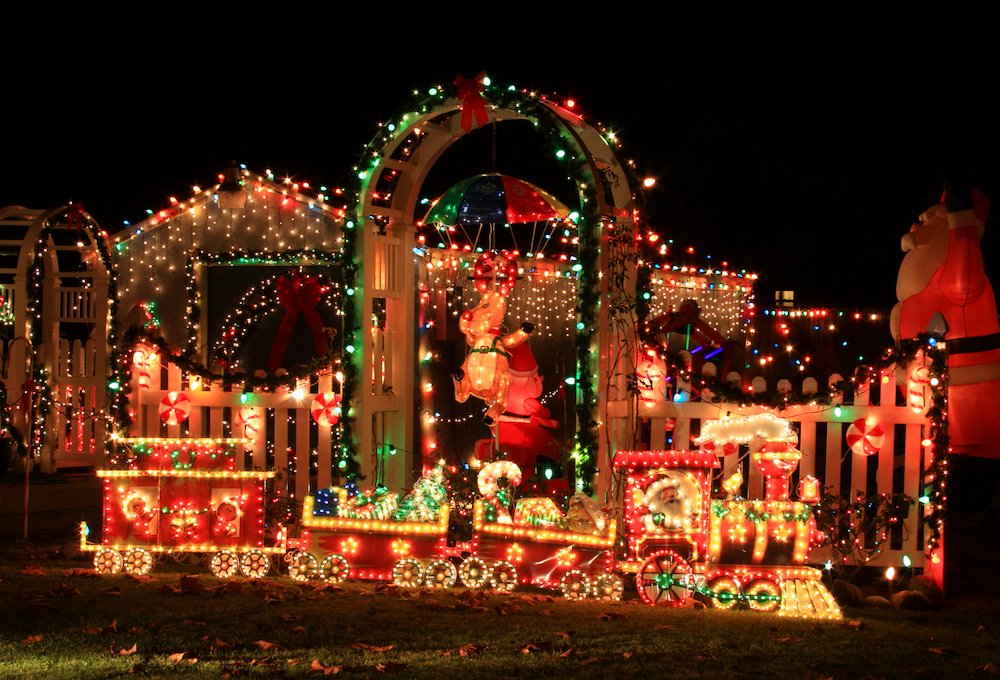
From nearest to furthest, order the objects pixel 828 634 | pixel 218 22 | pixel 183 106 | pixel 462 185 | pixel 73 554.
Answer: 1. pixel 828 634
2. pixel 73 554
3. pixel 462 185
4. pixel 218 22
5. pixel 183 106

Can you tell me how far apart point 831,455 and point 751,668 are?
267 centimetres

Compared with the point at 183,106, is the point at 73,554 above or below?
below

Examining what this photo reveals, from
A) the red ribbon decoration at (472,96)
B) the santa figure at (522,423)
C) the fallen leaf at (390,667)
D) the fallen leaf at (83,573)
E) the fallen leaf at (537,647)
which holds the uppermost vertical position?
the red ribbon decoration at (472,96)

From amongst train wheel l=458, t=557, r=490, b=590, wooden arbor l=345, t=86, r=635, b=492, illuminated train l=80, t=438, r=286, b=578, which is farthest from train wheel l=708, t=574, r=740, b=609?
illuminated train l=80, t=438, r=286, b=578

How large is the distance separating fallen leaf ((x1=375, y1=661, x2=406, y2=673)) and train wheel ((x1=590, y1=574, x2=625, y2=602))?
1914 millimetres

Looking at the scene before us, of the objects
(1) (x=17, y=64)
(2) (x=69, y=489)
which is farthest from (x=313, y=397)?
(1) (x=17, y=64)

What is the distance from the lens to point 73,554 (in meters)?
7.17

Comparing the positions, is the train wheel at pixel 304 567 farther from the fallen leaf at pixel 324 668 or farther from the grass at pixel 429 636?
the fallen leaf at pixel 324 668

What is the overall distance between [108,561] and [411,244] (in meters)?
3.33

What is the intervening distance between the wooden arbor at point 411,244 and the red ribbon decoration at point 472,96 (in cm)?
1

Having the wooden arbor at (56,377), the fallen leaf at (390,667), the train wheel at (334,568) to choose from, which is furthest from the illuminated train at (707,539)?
the wooden arbor at (56,377)

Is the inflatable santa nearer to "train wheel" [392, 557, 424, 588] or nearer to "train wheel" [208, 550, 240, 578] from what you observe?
"train wheel" [392, 557, 424, 588]

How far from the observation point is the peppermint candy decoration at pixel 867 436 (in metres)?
6.66

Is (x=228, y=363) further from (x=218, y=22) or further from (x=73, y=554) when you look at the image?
(x=218, y=22)
